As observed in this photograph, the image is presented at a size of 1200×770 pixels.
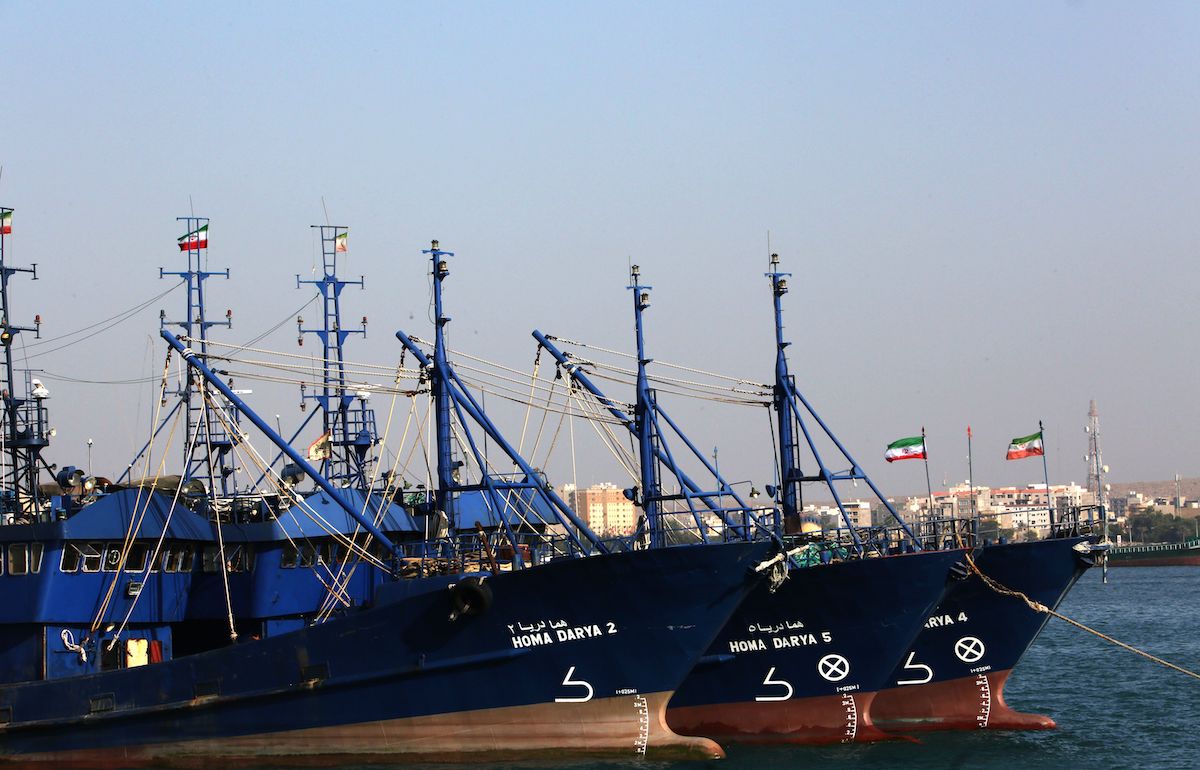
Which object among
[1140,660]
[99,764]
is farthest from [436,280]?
[1140,660]

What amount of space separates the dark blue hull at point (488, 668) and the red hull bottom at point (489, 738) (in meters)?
0.03

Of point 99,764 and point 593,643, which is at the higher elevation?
point 593,643

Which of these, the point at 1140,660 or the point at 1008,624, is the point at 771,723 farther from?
the point at 1140,660

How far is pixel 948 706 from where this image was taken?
109 ft

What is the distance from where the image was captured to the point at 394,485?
1323 inches

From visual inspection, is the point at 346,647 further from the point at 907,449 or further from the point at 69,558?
the point at 907,449

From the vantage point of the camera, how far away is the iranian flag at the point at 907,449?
36969mm

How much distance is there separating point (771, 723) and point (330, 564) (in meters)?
10.4

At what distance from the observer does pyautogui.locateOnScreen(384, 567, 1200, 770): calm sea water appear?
29.4m

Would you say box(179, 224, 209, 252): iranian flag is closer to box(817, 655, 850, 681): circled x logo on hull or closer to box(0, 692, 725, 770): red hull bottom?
box(0, 692, 725, 770): red hull bottom

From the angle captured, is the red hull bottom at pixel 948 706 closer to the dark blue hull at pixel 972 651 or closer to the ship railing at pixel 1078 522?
the dark blue hull at pixel 972 651

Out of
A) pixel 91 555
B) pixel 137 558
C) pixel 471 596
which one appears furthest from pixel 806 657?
pixel 91 555

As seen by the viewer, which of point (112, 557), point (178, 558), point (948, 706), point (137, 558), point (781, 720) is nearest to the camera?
point (112, 557)

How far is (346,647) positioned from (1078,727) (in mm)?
18389
